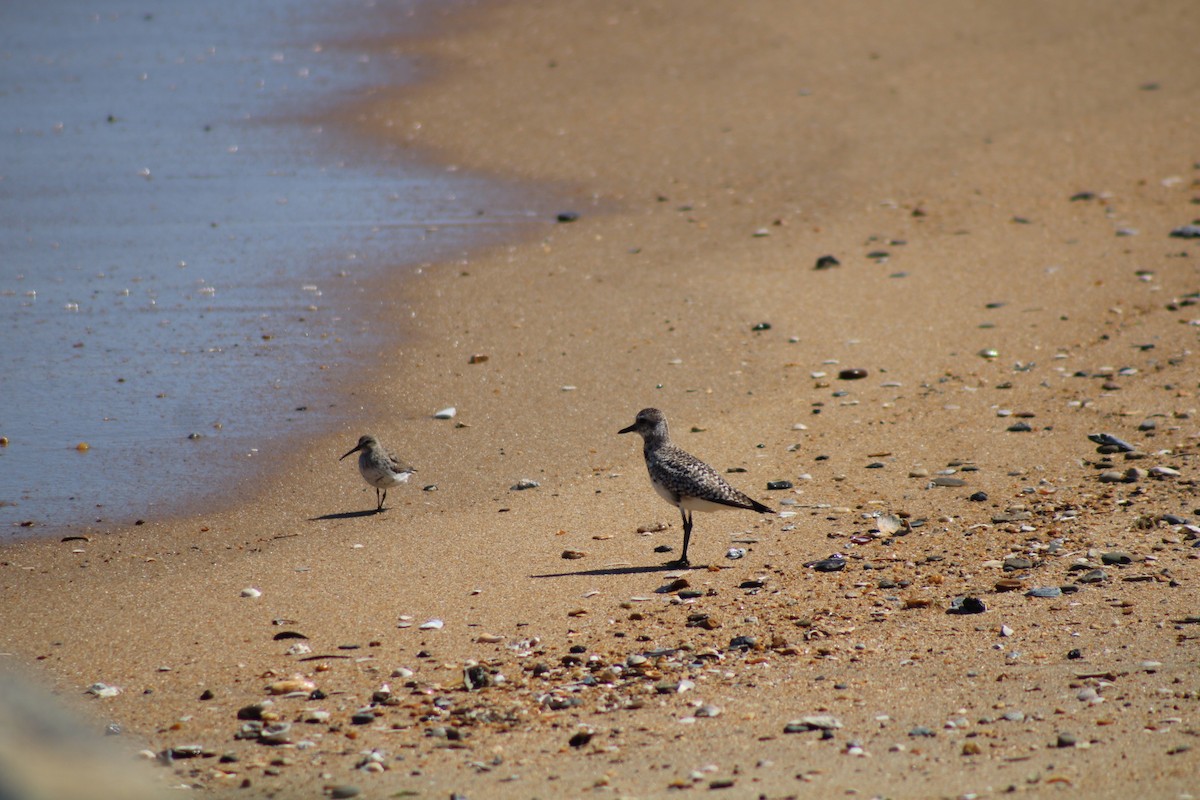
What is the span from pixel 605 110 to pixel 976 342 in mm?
9120

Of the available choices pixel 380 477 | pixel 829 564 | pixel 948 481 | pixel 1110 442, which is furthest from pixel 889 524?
pixel 380 477

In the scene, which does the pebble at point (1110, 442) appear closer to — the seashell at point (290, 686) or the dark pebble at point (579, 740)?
the dark pebble at point (579, 740)

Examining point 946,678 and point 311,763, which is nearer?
point 311,763

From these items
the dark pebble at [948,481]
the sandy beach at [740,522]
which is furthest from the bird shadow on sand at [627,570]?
the dark pebble at [948,481]

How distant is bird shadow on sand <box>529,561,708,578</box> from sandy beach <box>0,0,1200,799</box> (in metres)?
0.04

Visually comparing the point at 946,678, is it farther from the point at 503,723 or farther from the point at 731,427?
the point at 731,427

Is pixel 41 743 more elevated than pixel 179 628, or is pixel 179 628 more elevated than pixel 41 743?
pixel 41 743

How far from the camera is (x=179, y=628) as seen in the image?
286 inches

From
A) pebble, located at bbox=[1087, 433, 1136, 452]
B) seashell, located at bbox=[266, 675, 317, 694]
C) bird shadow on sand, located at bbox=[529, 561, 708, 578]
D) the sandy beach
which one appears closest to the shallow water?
the sandy beach

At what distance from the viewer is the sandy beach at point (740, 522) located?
5.75m

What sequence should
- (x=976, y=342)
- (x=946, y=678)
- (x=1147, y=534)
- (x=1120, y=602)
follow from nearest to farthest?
(x=946, y=678), (x=1120, y=602), (x=1147, y=534), (x=976, y=342)

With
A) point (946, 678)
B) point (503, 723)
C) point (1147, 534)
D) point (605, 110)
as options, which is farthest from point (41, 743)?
point (605, 110)

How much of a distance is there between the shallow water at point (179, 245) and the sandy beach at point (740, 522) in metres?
0.62

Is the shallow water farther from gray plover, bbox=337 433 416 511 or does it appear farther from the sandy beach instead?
gray plover, bbox=337 433 416 511
